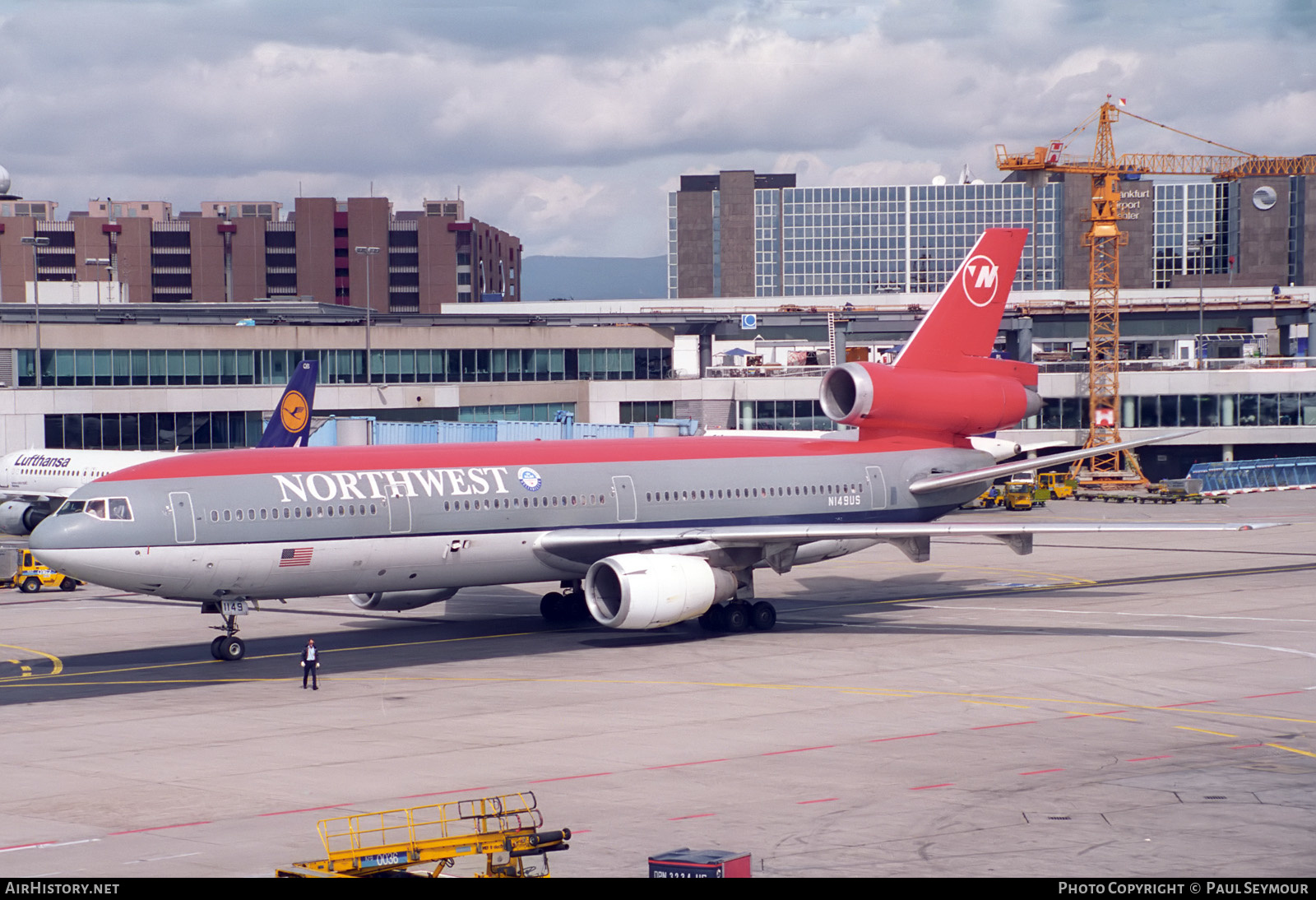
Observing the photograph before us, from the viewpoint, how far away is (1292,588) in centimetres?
5338

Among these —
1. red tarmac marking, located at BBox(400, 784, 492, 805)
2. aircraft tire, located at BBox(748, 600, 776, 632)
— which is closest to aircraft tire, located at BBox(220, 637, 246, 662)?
aircraft tire, located at BBox(748, 600, 776, 632)

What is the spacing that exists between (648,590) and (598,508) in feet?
15.7

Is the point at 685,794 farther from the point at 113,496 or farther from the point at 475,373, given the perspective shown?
the point at 475,373

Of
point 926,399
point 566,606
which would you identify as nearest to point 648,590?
point 566,606

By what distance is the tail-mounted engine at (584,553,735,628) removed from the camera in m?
40.3

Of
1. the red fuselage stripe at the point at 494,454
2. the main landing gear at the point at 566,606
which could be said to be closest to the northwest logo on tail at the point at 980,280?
the red fuselage stripe at the point at 494,454

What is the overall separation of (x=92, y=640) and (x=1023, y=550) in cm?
2896

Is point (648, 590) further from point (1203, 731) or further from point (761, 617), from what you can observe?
point (1203, 731)

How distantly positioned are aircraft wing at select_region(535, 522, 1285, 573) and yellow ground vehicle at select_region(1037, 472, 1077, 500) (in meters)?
54.2

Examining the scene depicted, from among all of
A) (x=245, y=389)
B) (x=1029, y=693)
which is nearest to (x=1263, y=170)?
(x=245, y=389)

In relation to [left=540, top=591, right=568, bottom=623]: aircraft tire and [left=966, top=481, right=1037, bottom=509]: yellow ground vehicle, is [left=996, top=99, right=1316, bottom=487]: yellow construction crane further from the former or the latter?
[left=540, top=591, right=568, bottom=623]: aircraft tire

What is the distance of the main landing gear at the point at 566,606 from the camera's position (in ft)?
158

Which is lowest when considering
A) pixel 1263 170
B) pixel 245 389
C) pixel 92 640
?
pixel 92 640

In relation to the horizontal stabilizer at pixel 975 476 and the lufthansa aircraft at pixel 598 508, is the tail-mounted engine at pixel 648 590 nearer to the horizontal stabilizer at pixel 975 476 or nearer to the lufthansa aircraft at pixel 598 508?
the lufthansa aircraft at pixel 598 508
